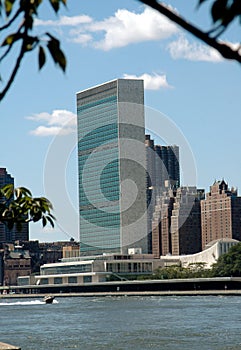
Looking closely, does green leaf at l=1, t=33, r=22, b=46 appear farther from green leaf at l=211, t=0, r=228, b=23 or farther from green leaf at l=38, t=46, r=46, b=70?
green leaf at l=211, t=0, r=228, b=23

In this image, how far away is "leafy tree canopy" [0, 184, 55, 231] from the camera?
10141 millimetres

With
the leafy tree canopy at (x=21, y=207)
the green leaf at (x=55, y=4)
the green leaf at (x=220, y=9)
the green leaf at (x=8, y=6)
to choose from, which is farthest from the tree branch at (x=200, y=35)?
the leafy tree canopy at (x=21, y=207)

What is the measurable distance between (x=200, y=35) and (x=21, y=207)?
4875mm

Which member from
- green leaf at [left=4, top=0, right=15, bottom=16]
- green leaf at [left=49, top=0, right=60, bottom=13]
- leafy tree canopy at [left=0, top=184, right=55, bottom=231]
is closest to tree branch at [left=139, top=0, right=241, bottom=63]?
green leaf at [left=49, top=0, right=60, bottom=13]

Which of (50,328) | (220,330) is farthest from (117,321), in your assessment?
(220,330)

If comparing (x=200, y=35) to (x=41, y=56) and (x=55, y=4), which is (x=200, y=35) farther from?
(x=41, y=56)

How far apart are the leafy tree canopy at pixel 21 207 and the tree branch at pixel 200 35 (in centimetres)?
436

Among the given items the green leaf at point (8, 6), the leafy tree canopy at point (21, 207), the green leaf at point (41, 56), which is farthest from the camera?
the leafy tree canopy at point (21, 207)

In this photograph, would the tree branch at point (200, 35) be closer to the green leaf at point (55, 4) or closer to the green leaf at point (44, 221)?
the green leaf at point (55, 4)

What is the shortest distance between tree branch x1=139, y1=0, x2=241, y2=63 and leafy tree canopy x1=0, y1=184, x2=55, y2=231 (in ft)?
14.3

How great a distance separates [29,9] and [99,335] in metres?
61.1

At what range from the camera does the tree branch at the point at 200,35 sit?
19.7 feet

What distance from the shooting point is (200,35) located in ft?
19.8

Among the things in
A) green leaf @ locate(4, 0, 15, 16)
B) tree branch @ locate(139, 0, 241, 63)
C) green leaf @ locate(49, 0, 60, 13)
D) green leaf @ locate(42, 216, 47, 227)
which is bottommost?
green leaf @ locate(42, 216, 47, 227)
